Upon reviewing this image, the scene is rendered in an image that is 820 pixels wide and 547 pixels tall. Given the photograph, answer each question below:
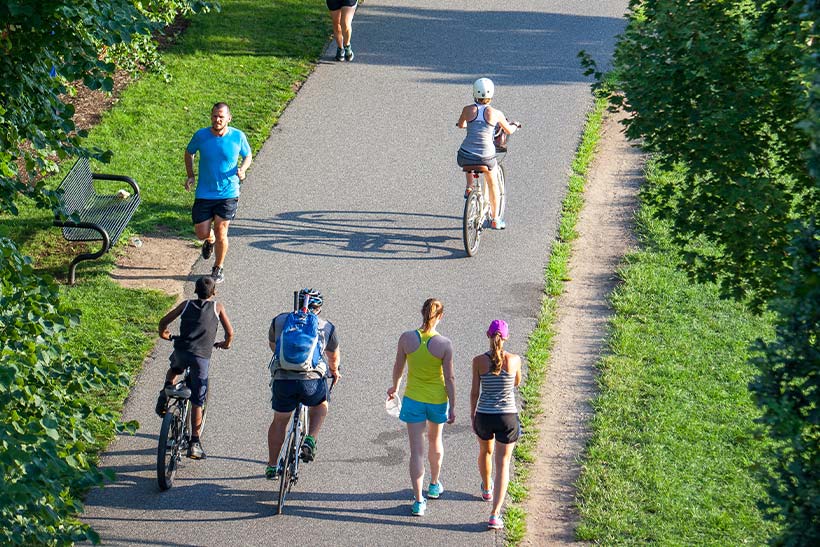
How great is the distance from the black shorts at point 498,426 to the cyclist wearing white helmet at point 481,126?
477 centimetres

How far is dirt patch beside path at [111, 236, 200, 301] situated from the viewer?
12.6 m

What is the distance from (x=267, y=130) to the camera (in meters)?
16.4

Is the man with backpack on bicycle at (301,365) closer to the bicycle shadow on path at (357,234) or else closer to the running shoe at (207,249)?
the running shoe at (207,249)

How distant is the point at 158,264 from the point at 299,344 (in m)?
4.74

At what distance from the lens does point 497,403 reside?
8.77 m

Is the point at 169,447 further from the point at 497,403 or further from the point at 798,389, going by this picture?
the point at 798,389

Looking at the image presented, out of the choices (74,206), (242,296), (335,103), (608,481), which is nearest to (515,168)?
(335,103)

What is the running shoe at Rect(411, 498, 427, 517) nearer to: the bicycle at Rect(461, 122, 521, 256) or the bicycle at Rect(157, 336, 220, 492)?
the bicycle at Rect(157, 336, 220, 492)

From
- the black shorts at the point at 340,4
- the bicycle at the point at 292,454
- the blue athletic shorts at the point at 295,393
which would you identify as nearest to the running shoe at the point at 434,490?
the bicycle at the point at 292,454

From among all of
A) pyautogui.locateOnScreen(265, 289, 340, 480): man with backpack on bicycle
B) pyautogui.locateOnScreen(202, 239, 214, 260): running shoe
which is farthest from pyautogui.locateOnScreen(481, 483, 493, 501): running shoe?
pyautogui.locateOnScreen(202, 239, 214, 260): running shoe

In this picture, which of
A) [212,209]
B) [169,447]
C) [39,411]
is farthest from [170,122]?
[39,411]

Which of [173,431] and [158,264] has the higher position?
[158,264]

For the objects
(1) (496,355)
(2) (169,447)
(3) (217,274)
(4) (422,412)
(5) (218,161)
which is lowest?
(2) (169,447)

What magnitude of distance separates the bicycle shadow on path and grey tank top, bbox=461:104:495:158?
3.91 feet
